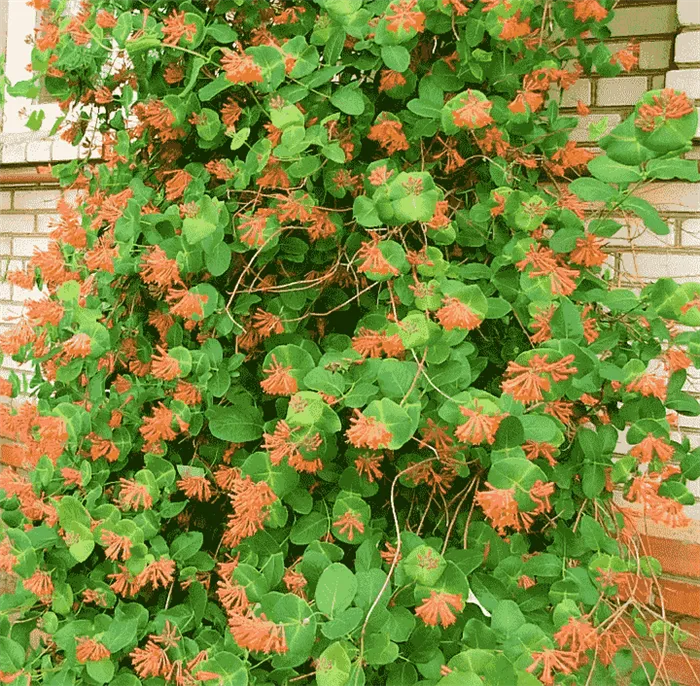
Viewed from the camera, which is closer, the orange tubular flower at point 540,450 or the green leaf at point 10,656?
the orange tubular flower at point 540,450

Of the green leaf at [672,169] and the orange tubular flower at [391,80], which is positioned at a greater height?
the orange tubular flower at [391,80]

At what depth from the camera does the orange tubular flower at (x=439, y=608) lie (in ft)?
2.89

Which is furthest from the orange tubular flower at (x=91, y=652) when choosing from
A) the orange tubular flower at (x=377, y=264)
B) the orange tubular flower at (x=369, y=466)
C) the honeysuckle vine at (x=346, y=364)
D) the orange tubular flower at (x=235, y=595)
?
the orange tubular flower at (x=377, y=264)

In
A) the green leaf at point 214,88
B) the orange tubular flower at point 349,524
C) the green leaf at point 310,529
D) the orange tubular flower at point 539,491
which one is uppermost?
the green leaf at point 214,88

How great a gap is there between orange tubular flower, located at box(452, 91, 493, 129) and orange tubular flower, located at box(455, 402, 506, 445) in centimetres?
38

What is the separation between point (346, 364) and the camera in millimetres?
1024

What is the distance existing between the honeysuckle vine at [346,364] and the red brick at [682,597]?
10.3 inches

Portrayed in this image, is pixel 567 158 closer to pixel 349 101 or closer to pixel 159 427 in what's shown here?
pixel 349 101

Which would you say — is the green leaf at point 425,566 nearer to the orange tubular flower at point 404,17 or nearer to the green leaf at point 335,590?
the green leaf at point 335,590

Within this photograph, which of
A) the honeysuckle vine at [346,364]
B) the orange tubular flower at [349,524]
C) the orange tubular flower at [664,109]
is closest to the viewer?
the orange tubular flower at [664,109]

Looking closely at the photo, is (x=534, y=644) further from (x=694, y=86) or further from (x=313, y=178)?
(x=694, y=86)

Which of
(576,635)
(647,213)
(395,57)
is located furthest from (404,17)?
(576,635)

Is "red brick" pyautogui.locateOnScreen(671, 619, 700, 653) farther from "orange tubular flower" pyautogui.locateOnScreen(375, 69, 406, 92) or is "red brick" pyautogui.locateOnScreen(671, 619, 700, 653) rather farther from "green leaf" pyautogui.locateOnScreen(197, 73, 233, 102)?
"green leaf" pyautogui.locateOnScreen(197, 73, 233, 102)

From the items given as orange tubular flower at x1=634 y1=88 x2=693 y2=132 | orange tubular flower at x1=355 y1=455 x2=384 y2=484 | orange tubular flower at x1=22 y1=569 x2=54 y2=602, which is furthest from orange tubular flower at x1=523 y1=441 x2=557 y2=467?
orange tubular flower at x1=22 y1=569 x2=54 y2=602
